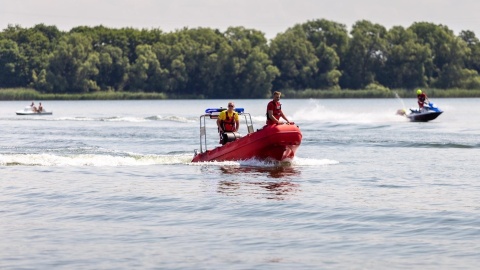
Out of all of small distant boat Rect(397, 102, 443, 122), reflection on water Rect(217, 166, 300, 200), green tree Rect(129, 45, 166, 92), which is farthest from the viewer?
green tree Rect(129, 45, 166, 92)

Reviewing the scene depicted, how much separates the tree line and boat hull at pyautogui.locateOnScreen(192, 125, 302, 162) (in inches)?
4265

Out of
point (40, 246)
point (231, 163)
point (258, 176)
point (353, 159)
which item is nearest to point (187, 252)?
point (40, 246)

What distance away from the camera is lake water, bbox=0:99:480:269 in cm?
1520

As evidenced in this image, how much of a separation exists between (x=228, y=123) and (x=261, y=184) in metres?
4.38

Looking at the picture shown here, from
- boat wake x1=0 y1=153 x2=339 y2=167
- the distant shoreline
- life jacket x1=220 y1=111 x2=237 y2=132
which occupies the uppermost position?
life jacket x1=220 y1=111 x2=237 y2=132

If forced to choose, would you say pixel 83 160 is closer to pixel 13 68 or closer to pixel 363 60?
pixel 13 68

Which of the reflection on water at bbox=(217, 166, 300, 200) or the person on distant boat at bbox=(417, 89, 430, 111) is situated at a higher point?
the person on distant boat at bbox=(417, 89, 430, 111)

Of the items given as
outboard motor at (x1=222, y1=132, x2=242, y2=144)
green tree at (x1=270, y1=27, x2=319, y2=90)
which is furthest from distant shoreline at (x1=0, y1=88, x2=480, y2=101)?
outboard motor at (x1=222, y1=132, x2=242, y2=144)

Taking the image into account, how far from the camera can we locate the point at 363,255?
15.2m

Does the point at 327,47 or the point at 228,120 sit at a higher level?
the point at 327,47

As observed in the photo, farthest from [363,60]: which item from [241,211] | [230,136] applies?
[241,211]

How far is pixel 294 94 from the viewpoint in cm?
13838

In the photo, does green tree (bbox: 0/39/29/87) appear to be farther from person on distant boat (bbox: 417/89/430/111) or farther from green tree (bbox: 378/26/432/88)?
person on distant boat (bbox: 417/89/430/111)

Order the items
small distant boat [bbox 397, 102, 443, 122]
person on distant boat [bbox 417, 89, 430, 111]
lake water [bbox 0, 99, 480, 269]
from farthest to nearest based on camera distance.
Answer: small distant boat [bbox 397, 102, 443, 122] < person on distant boat [bbox 417, 89, 430, 111] < lake water [bbox 0, 99, 480, 269]
